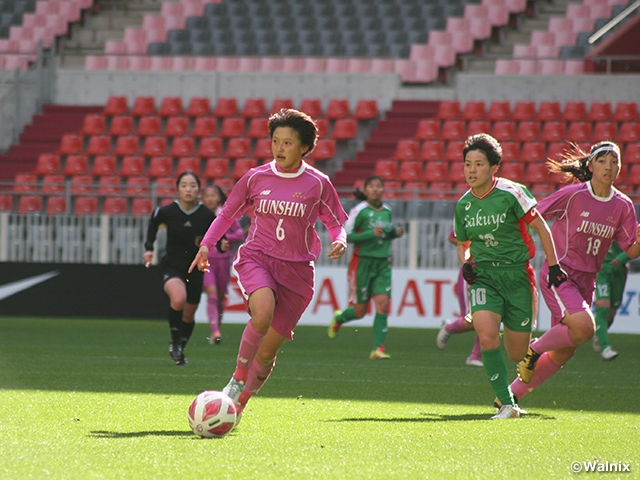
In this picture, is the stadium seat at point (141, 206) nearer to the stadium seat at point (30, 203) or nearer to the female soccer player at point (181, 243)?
the stadium seat at point (30, 203)

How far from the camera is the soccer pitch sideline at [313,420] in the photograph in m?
5.20

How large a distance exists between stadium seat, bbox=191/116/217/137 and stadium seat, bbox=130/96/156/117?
4.56 ft

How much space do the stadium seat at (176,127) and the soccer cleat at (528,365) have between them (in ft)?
55.5

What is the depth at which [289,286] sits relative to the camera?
6.79m

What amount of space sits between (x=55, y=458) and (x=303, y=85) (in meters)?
19.6

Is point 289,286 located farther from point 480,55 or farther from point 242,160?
point 480,55

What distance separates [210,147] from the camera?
2316 cm

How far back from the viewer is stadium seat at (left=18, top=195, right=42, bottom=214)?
20.0 m

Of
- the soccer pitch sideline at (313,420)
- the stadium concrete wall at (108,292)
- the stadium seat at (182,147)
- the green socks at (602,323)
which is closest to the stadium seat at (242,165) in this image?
the stadium seat at (182,147)

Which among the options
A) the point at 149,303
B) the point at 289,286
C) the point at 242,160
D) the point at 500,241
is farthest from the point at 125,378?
the point at 242,160

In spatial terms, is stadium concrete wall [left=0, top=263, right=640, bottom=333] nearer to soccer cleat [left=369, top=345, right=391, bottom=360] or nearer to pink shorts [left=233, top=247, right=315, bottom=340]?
soccer cleat [left=369, top=345, right=391, bottom=360]

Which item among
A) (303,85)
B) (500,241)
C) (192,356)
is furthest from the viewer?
(303,85)

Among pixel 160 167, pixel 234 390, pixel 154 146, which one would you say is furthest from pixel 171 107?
pixel 234 390

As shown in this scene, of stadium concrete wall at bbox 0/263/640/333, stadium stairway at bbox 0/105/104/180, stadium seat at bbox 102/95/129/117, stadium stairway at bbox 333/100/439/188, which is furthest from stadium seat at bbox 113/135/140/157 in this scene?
stadium concrete wall at bbox 0/263/640/333
